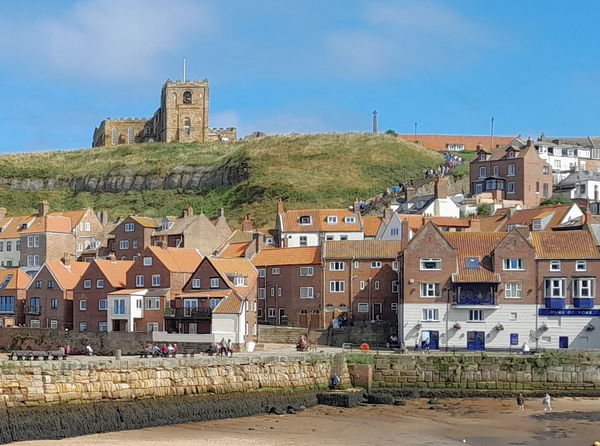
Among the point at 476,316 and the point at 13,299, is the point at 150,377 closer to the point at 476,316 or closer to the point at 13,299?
the point at 476,316

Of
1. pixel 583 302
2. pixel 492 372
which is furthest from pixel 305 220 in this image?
pixel 492 372

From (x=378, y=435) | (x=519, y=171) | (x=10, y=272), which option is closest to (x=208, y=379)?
(x=378, y=435)

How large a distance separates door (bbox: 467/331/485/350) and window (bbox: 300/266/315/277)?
12.0 meters

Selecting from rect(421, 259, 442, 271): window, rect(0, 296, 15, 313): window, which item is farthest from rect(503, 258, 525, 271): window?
rect(0, 296, 15, 313): window

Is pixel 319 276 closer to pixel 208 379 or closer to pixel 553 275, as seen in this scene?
pixel 553 275

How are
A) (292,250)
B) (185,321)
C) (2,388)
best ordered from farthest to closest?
(292,250), (185,321), (2,388)

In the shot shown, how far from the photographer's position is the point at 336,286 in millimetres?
69938

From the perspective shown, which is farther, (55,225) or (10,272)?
(55,225)

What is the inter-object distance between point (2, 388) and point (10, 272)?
45.7 meters

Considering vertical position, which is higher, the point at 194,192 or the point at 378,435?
the point at 194,192

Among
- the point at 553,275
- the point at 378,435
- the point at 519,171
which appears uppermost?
the point at 519,171

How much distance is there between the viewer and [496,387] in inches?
2002

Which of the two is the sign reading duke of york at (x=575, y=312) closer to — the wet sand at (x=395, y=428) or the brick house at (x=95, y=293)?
the wet sand at (x=395, y=428)

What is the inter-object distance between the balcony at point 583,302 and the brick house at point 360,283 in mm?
11858
